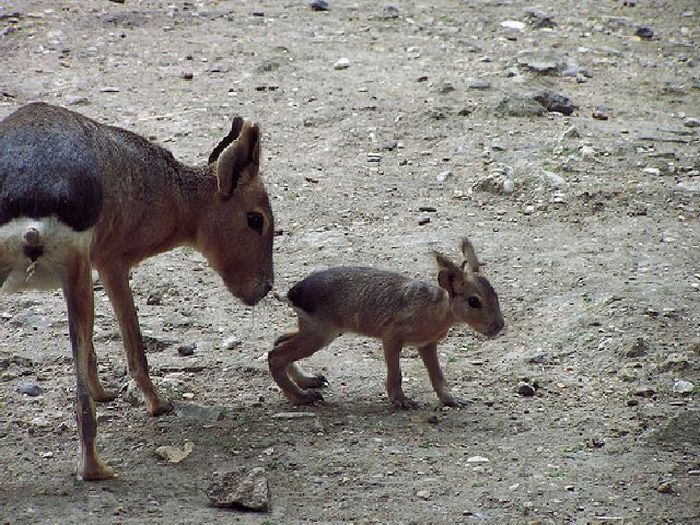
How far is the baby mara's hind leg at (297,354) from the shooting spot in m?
6.58

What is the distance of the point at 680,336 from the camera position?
22.5ft

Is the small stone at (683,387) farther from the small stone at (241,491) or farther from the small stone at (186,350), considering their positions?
the small stone at (186,350)

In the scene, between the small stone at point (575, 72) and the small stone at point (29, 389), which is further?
the small stone at point (575, 72)

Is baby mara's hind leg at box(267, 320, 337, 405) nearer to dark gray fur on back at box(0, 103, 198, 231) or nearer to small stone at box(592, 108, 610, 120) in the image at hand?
dark gray fur on back at box(0, 103, 198, 231)

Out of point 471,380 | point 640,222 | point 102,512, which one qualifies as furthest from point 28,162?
point 640,222

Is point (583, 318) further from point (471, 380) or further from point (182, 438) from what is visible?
point (182, 438)

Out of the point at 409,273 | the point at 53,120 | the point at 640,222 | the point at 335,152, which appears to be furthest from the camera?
the point at 335,152

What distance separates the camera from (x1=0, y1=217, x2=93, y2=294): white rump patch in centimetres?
516

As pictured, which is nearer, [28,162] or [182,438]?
[28,162]

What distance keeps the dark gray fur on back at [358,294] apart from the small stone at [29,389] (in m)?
1.41

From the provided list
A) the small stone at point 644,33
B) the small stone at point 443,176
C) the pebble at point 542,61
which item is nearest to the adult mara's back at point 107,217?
the small stone at point 443,176

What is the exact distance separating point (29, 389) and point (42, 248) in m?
1.68

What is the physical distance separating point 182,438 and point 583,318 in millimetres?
2429

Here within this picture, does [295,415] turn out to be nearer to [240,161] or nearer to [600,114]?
[240,161]
